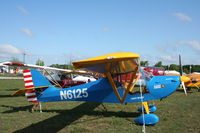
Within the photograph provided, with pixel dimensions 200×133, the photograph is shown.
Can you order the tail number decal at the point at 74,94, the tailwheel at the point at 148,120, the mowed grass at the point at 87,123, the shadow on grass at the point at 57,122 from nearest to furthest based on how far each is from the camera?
the mowed grass at the point at 87,123 < the shadow on grass at the point at 57,122 < the tailwheel at the point at 148,120 < the tail number decal at the point at 74,94

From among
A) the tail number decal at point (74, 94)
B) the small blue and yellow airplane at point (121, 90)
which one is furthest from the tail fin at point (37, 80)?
the tail number decal at point (74, 94)

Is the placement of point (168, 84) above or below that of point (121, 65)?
below

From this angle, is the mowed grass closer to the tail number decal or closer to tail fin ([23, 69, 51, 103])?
tail fin ([23, 69, 51, 103])

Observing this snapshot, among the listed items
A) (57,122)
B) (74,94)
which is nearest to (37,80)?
(74,94)

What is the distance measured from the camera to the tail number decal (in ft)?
23.6

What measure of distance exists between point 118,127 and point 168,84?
255cm

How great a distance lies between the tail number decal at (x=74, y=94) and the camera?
23.6 ft

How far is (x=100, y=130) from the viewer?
555cm

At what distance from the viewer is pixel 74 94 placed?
24.0 feet

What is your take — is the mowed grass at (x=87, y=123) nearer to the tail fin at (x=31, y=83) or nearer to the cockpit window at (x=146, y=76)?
the tail fin at (x=31, y=83)

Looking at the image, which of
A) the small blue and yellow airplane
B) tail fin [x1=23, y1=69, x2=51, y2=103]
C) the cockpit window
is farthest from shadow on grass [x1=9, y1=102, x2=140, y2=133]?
the cockpit window

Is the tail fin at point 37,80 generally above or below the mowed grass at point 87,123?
above

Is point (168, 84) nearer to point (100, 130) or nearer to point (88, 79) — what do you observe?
point (100, 130)

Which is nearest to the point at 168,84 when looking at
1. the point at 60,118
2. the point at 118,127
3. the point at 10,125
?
the point at 118,127
